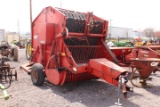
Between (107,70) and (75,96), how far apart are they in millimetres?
1110

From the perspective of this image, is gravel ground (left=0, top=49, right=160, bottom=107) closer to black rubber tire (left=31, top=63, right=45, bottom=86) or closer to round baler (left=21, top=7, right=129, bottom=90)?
black rubber tire (left=31, top=63, right=45, bottom=86)

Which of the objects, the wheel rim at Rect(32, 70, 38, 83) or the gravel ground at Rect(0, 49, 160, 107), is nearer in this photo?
the gravel ground at Rect(0, 49, 160, 107)

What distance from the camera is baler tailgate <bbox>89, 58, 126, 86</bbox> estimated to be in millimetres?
4422

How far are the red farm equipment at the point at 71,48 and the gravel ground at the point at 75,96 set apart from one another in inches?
11.5

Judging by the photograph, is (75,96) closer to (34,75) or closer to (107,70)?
(107,70)

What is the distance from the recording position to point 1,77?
5.99 metres

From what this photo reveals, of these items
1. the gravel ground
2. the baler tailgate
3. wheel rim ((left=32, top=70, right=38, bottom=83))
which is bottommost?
the gravel ground

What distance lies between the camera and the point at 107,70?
4.61 m

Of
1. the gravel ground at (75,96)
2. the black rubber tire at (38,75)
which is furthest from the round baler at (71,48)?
the gravel ground at (75,96)

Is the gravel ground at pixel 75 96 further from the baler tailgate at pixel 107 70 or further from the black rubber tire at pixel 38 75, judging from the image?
the baler tailgate at pixel 107 70

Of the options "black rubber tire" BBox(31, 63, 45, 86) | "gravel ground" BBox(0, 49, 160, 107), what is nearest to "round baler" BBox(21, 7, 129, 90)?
"black rubber tire" BBox(31, 63, 45, 86)

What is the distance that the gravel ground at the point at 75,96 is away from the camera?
454 cm

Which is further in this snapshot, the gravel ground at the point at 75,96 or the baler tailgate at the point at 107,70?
the gravel ground at the point at 75,96

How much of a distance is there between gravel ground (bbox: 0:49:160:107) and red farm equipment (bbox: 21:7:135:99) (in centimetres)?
29
